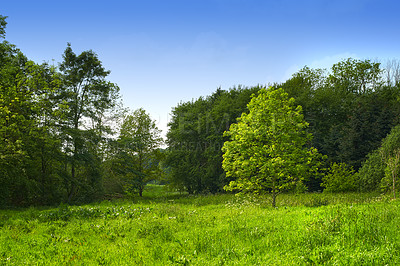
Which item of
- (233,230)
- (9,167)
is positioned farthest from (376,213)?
(9,167)

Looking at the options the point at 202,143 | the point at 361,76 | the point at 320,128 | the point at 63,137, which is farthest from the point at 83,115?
the point at 361,76

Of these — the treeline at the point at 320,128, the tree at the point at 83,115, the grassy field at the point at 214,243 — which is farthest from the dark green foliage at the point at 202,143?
the grassy field at the point at 214,243

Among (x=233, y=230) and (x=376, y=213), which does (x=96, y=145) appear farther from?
(x=376, y=213)

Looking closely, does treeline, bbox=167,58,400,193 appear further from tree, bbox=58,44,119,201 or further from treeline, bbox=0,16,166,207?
tree, bbox=58,44,119,201

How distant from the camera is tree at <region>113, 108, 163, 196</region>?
92.3 feet

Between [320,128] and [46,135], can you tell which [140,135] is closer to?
[46,135]

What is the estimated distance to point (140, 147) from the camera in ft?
101

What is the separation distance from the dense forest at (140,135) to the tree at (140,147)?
13 centimetres

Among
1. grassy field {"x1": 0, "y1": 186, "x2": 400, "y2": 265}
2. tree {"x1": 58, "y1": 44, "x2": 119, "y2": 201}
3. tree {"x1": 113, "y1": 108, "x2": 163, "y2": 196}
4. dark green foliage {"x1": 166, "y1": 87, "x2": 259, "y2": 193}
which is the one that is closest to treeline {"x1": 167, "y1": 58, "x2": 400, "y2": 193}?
dark green foliage {"x1": 166, "y1": 87, "x2": 259, "y2": 193}

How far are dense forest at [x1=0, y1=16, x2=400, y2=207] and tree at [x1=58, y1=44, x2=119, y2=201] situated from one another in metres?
0.10

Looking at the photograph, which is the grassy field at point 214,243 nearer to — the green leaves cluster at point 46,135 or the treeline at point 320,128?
the green leaves cluster at point 46,135

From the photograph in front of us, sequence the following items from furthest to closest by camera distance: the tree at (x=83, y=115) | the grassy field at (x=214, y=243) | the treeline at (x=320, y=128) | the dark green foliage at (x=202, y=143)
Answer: the dark green foliage at (x=202, y=143)
the treeline at (x=320, y=128)
the tree at (x=83, y=115)
the grassy field at (x=214, y=243)

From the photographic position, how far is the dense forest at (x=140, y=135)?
17.6 m

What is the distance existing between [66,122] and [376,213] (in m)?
22.8
